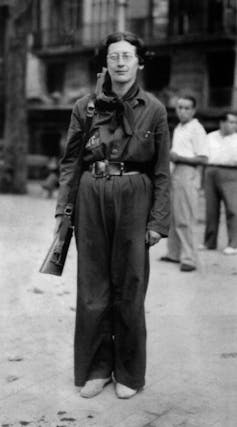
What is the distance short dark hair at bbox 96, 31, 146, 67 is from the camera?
3.90 m

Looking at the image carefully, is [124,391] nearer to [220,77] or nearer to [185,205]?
[185,205]

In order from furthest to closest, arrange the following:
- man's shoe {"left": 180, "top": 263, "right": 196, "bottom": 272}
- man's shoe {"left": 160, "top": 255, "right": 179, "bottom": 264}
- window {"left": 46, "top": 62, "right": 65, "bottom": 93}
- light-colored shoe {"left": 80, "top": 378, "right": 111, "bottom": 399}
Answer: window {"left": 46, "top": 62, "right": 65, "bottom": 93}, man's shoe {"left": 160, "top": 255, "right": 179, "bottom": 264}, man's shoe {"left": 180, "top": 263, "right": 196, "bottom": 272}, light-colored shoe {"left": 80, "top": 378, "right": 111, "bottom": 399}

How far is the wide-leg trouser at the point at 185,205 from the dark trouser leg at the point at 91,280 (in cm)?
392

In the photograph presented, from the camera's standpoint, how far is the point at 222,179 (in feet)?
31.0

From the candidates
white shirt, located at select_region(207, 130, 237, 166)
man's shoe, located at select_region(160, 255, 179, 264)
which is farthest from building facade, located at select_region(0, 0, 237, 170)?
man's shoe, located at select_region(160, 255, 179, 264)

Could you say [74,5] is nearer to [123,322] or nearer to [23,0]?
[23,0]

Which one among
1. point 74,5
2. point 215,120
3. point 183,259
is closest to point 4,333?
point 183,259

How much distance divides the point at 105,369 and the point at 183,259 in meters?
3.87

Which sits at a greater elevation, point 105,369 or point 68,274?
point 105,369

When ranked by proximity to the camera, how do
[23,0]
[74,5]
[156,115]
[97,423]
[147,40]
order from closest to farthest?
[97,423], [156,115], [23,0], [147,40], [74,5]

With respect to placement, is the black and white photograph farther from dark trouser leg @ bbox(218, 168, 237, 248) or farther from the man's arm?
dark trouser leg @ bbox(218, 168, 237, 248)

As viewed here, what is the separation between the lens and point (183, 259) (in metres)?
7.92

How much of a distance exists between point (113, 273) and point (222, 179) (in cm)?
571

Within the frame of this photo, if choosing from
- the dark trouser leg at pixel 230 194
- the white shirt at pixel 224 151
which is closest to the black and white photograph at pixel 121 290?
the dark trouser leg at pixel 230 194
